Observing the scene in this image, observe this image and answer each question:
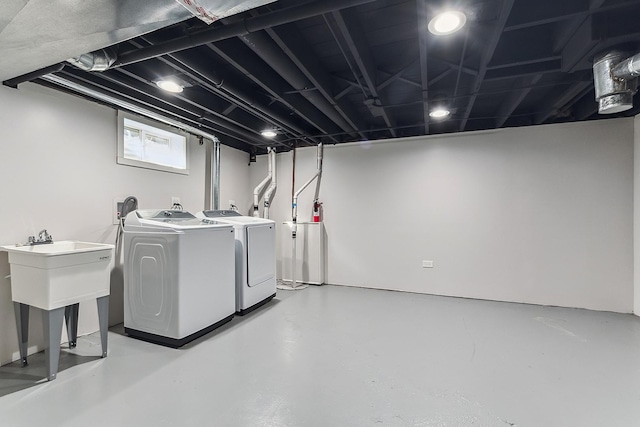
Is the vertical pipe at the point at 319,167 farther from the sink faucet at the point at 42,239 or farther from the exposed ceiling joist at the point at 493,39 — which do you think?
the sink faucet at the point at 42,239

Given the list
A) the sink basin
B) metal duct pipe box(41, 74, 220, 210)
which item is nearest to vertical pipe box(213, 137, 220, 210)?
metal duct pipe box(41, 74, 220, 210)

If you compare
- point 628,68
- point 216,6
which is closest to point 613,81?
point 628,68

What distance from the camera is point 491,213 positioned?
408cm

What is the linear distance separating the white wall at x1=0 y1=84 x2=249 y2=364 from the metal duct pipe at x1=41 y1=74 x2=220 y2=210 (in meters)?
0.28

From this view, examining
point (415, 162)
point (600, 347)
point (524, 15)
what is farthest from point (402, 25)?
point (600, 347)

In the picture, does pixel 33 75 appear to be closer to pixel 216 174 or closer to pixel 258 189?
pixel 216 174

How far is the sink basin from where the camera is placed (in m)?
2.04

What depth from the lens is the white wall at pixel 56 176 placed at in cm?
231

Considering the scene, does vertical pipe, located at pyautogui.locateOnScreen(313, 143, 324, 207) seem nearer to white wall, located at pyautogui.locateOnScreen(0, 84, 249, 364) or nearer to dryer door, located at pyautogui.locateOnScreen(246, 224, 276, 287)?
dryer door, located at pyautogui.locateOnScreen(246, 224, 276, 287)

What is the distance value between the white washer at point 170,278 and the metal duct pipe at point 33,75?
4.24ft

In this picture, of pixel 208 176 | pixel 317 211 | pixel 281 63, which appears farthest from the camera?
pixel 317 211

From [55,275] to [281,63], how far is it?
2368 mm

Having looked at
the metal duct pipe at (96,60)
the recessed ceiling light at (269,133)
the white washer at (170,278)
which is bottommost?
the white washer at (170,278)

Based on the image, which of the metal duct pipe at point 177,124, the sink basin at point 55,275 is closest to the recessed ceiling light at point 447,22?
the metal duct pipe at point 177,124
